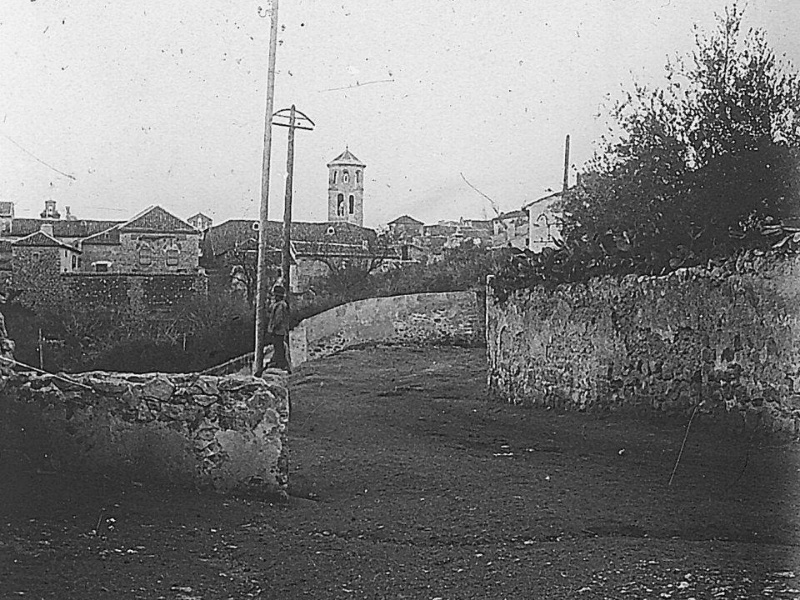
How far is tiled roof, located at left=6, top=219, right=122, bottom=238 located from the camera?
302 inches

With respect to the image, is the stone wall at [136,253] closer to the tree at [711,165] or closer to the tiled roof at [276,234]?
the tiled roof at [276,234]

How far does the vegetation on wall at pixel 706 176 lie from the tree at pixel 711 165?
0.01 metres

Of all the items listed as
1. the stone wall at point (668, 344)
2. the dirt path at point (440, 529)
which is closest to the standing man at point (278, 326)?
the stone wall at point (668, 344)

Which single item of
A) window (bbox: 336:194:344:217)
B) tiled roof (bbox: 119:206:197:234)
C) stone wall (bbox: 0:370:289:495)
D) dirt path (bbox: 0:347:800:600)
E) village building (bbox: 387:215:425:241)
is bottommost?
dirt path (bbox: 0:347:800:600)

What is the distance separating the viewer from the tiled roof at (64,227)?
7.67 metres

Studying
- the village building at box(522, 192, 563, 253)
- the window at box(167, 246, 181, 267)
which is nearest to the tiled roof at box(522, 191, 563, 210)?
the village building at box(522, 192, 563, 253)

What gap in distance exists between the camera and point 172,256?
1030 centimetres

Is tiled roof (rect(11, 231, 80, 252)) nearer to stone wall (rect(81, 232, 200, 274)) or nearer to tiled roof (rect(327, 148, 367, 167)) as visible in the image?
stone wall (rect(81, 232, 200, 274))

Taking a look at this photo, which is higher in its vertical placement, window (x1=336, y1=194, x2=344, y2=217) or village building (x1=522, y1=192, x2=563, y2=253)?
village building (x1=522, y1=192, x2=563, y2=253)

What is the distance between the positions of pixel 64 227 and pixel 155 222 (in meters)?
1.26

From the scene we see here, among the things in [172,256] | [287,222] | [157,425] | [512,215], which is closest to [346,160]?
[287,222]

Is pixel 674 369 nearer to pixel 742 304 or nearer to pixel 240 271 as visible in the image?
pixel 742 304

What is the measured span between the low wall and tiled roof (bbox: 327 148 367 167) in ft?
24.9

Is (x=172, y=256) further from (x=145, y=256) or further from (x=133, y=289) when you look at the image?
(x=133, y=289)
